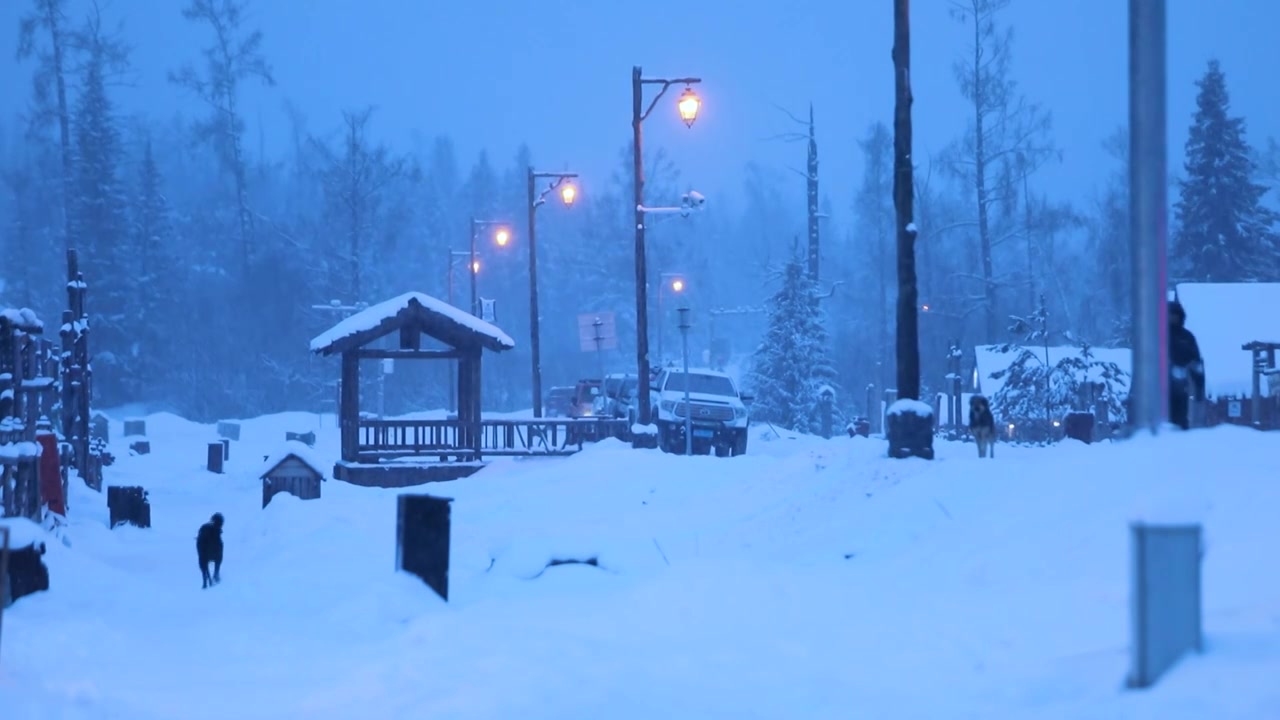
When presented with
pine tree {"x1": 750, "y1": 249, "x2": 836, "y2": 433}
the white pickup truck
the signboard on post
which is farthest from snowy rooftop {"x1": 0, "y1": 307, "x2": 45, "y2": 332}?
pine tree {"x1": 750, "y1": 249, "x2": 836, "y2": 433}

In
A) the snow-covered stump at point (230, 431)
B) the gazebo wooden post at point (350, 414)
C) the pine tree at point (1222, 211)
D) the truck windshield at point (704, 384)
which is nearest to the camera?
the gazebo wooden post at point (350, 414)

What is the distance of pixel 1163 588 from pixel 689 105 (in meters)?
23.4

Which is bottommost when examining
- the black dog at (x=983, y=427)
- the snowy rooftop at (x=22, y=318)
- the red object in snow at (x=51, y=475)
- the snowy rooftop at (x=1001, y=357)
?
the red object in snow at (x=51, y=475)

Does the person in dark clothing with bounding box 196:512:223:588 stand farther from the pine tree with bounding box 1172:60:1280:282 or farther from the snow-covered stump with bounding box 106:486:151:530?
the pine tree with bounding box 1172:60:1280:282

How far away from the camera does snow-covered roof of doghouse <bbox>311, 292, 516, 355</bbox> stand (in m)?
27.4

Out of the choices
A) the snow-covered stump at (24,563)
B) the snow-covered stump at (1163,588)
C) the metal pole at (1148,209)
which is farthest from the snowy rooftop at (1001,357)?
the snow-covered stump at (1163,588)

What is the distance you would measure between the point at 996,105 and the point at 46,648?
1922 inches

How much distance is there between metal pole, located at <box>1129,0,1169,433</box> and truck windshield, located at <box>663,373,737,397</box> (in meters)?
29.8

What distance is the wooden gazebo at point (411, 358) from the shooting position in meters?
27.6

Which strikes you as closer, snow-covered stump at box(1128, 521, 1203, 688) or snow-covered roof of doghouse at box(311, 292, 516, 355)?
snow-covered stump at box(1128, 521, 1203, 688)

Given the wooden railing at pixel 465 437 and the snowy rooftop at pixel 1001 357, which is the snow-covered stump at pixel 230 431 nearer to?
the wooden railing at pixel 465 437

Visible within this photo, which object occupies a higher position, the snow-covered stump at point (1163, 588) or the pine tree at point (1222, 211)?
the pine tree at point (1222, 211)

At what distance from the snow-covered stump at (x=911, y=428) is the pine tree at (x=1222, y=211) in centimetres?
4447

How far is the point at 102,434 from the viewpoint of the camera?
4194cm
